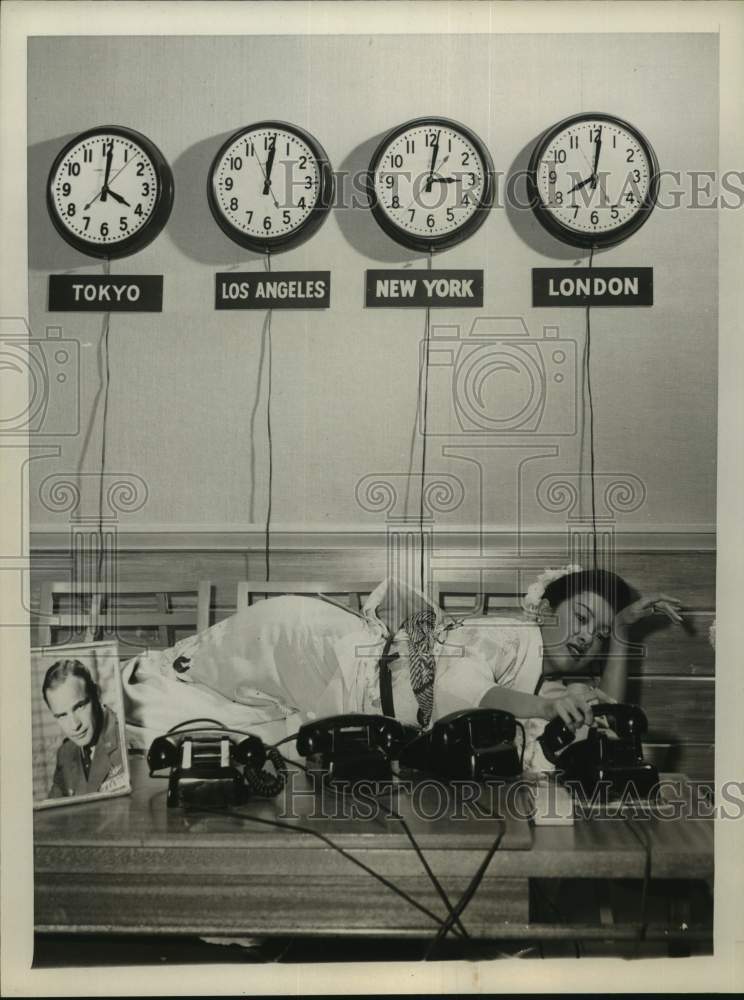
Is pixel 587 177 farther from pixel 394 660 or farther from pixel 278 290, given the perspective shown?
pixel 394 660

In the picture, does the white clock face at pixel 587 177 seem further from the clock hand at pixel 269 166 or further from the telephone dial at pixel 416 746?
the telephone dial at pixel 416 746

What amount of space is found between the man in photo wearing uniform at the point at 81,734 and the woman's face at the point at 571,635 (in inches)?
31.5

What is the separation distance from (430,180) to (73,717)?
1.16m

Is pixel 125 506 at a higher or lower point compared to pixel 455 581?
higher

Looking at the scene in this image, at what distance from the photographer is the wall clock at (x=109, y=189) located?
1597mm

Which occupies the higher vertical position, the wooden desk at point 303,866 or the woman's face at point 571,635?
the woman's face at point 571,635

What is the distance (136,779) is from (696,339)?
4.22ft

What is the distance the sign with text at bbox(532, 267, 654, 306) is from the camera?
160 centimetres

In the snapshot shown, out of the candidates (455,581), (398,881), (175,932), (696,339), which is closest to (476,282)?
(696,339)

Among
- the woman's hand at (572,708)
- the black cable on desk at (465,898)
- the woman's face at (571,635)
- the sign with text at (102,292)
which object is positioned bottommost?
the black cable on desk at (465,898)

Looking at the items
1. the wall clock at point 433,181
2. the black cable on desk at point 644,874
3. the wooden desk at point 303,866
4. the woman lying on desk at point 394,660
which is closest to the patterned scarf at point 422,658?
the woman lying on desk at point 394,660

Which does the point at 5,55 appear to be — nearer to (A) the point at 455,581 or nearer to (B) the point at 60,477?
(B) the point at 60,477

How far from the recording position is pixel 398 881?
158 centimetres

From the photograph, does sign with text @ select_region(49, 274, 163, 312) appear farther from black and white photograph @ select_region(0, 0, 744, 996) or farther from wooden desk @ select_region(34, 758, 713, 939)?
wooden desk @ select_region(34, 758, 713, 939)
